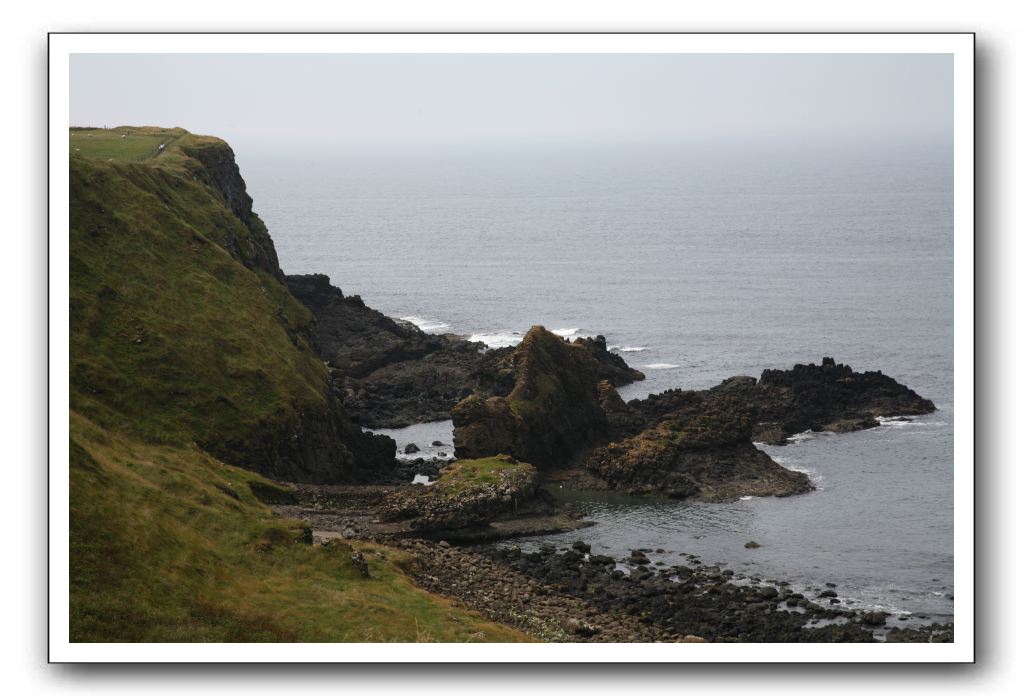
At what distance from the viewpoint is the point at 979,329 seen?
3167cm

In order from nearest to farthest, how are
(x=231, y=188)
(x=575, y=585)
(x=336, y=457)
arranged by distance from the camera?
(x=575, y=585) → (x=336, y=457) → (x=231, y=188)

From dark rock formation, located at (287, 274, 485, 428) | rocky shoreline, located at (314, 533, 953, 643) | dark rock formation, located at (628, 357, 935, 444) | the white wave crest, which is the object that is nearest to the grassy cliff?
rocky shoreline, located at (314, 533, 953, 643)

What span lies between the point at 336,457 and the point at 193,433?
9.05 metres

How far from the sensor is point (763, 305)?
120 m

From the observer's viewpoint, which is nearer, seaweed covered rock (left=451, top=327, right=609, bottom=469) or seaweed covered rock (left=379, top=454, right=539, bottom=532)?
seaweed covered rock (left=379, top=454, right=539, bottom=532)

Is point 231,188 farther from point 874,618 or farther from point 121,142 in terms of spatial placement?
point 874,618

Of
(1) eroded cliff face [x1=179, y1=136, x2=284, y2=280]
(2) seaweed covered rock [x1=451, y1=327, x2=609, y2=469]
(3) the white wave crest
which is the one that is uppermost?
(1) eroded cliff face [x1=179, y1=136, x2=284, y2=280]

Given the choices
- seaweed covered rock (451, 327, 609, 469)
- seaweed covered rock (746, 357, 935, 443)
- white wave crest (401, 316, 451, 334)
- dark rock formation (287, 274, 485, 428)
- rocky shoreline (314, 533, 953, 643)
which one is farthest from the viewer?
white wave crest (401, 316, 451, 334)

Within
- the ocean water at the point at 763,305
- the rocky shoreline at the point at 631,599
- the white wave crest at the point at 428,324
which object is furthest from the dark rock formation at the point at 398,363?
the rocky shoreline at the point at 631,599

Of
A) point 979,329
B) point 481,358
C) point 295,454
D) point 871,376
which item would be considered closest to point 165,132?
point 481,358

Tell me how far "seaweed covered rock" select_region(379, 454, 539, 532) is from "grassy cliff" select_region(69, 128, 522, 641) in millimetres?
6200

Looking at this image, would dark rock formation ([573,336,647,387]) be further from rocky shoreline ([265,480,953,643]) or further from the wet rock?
the wet rock

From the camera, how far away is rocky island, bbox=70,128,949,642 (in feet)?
122
